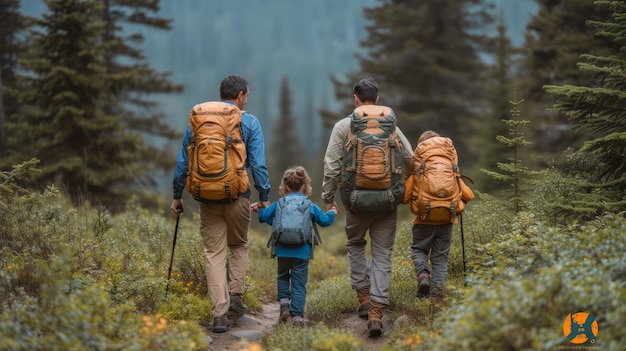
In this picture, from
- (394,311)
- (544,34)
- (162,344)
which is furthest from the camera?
(544,34)

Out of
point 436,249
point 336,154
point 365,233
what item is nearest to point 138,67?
point 336,154

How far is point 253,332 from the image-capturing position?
6.56 metres

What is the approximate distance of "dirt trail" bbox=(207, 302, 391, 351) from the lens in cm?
A: 600

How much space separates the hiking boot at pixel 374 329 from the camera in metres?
5.90

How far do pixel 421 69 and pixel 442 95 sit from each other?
162cm

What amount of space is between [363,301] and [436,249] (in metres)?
1.11

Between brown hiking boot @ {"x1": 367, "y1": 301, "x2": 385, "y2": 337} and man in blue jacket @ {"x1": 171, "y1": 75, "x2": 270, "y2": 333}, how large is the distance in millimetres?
1728

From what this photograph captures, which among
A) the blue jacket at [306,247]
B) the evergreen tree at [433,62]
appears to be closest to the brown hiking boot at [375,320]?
the blue jacket at [306,247]

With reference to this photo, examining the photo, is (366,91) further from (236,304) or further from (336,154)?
(236,304)

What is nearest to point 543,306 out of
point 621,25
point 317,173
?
point 621,25

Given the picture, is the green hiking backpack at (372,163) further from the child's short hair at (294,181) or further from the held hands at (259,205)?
the held hands at (259,205)

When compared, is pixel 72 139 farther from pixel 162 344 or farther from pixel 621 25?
pixel 621 25

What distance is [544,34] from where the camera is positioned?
632 inches

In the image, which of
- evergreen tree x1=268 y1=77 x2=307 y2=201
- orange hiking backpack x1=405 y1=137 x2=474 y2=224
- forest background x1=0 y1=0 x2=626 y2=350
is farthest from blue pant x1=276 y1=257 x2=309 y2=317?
evergreen tree x1=268 y1=77 x2=307 y2=201
